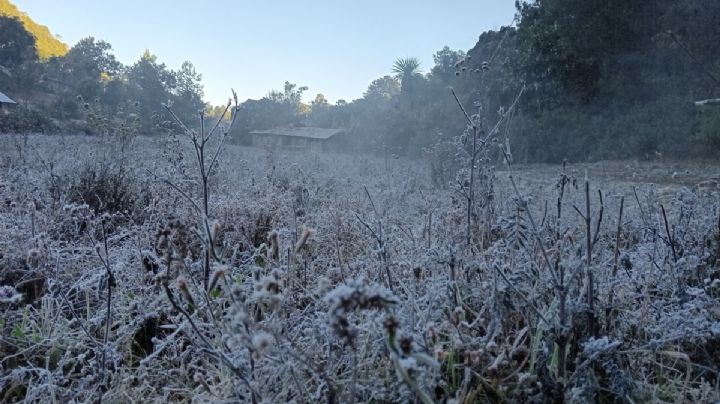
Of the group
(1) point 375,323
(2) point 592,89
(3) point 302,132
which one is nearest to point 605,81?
(2) point 592,89

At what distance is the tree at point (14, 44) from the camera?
107 ft

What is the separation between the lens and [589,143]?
16.5 meters

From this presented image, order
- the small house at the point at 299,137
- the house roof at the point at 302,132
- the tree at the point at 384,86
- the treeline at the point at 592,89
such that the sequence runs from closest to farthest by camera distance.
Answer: the treeline at the point at 592,89 → the small house at the point at 299,137 → the house roof at the point at 302,132 → the tree at the point at 384,86

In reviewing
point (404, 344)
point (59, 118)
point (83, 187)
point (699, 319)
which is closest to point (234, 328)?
point (404, 344)

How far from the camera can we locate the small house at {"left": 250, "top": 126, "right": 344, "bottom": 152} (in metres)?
26.8

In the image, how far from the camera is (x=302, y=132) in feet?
100

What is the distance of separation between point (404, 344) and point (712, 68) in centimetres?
1679

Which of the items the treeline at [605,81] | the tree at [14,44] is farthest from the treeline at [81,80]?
the treeline at [605,81]

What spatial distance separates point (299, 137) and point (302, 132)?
1208 mm

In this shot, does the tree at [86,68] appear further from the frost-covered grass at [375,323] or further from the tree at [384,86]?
the frost-covered grass at [375,323]

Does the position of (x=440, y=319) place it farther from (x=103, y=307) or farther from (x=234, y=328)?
(x=103, y=307)

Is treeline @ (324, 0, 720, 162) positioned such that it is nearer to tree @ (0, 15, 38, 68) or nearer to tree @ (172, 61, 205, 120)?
tree @ (172, 61, 205, 120)

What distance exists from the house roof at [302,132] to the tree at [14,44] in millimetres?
17402

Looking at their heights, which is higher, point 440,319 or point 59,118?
point 59,118
